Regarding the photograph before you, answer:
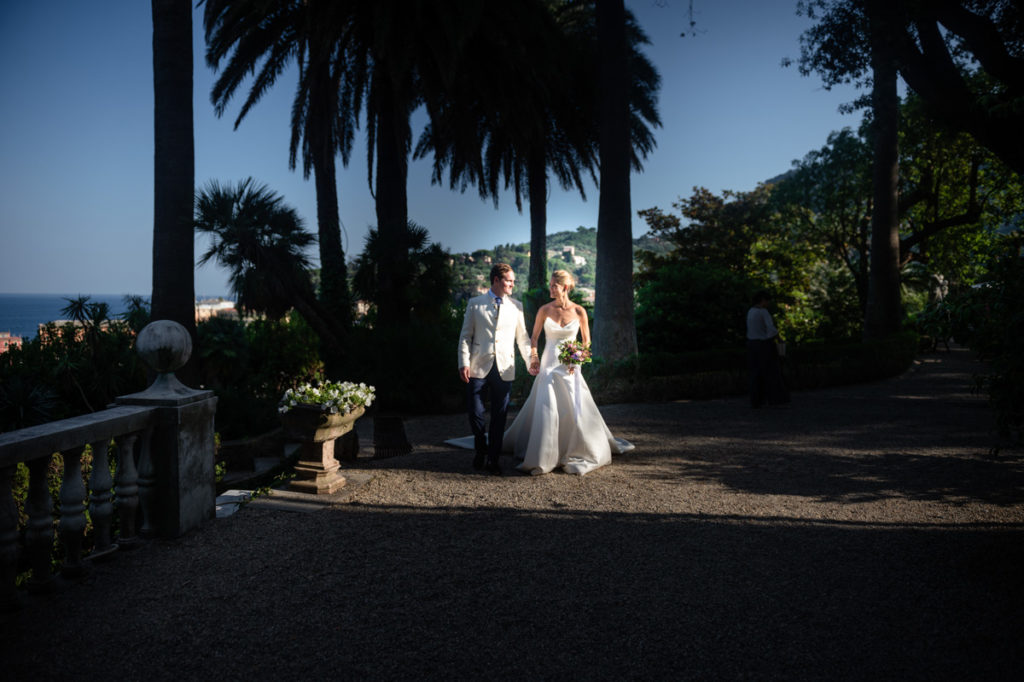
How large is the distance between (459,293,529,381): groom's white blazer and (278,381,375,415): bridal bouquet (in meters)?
1.05

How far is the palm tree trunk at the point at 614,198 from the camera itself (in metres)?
12.2

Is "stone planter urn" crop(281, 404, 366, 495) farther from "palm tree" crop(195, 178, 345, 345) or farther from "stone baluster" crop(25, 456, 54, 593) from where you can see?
"palm tree" crop(195, 178, 345, 345)

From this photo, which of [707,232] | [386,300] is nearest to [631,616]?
[386,300]

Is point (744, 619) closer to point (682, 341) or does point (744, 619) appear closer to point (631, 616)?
point (631, 616)

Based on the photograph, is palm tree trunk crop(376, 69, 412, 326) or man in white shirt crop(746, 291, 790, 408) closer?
man in white shirt crop(746, 291, 790, 408)

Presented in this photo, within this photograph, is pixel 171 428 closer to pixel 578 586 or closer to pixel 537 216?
pixel 578 586

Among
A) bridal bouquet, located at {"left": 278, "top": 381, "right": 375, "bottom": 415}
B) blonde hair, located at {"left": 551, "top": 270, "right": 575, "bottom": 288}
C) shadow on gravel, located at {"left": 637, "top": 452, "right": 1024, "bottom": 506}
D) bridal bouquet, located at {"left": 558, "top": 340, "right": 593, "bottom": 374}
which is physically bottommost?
shadow on gravel, located at {"left": 637, "top": 452, "right": 1024, "bottom": 506}

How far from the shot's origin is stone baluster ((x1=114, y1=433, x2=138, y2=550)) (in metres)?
4.08

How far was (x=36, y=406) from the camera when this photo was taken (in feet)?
27.2

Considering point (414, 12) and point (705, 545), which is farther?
point (414, 12)

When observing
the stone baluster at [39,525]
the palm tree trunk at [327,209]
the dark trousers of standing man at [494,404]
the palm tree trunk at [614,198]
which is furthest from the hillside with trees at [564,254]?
the stone baluster at [39,525]

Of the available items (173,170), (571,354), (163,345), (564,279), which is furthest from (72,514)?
(173,170)

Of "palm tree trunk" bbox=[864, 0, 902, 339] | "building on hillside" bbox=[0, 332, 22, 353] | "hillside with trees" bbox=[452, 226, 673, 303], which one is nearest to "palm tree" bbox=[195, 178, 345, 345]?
"building on hillside" bbox=[0, 332, 22, 353]

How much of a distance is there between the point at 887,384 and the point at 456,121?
1220cm
